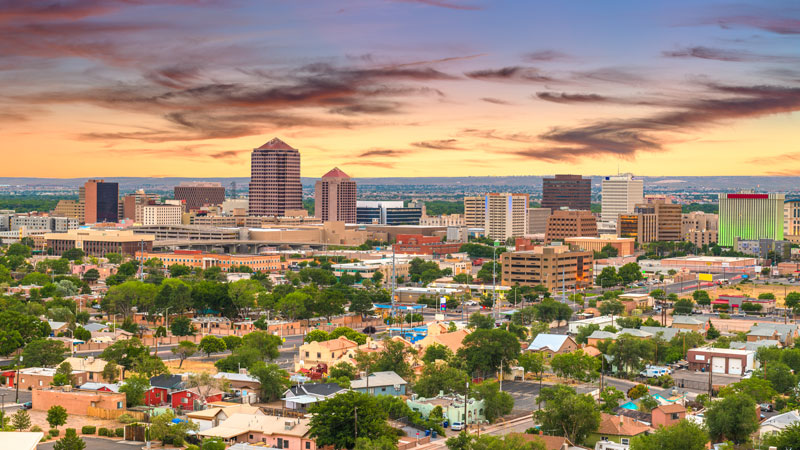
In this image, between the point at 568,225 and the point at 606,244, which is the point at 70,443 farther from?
the point at 568,225

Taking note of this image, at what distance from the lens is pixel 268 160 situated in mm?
195500

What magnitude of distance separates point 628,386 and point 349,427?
59.9 ft

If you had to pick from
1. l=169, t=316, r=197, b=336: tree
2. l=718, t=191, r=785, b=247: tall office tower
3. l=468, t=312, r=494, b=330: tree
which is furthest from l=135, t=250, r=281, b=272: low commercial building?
l=718, t=191, r=785, b=247: tall office tower

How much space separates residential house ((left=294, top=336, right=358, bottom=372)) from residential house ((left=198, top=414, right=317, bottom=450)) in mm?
13002

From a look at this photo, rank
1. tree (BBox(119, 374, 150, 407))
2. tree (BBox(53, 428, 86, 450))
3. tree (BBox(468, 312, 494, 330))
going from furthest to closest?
tree (BBox(468, 312, 494, 330)) < tree (BBox(119, 374, 150, 407)) < tree (BBox(53, 428, 86, 450))

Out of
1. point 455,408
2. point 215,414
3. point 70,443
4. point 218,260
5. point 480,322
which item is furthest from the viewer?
point 218,260

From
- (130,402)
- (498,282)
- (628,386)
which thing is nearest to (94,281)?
(498,282)

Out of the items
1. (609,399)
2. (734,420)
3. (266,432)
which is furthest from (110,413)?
(734,420)

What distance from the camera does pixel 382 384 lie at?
44.8m

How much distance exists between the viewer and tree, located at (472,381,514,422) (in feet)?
132

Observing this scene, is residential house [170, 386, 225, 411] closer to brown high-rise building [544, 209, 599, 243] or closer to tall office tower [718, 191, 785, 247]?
brown high-rise building [544, 209, 599, 243]

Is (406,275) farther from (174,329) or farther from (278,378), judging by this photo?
(278,378)

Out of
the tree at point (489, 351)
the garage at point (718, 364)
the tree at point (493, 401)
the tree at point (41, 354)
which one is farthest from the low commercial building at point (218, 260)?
the tree at point (493, 401)

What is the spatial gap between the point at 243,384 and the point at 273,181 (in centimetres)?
15255
